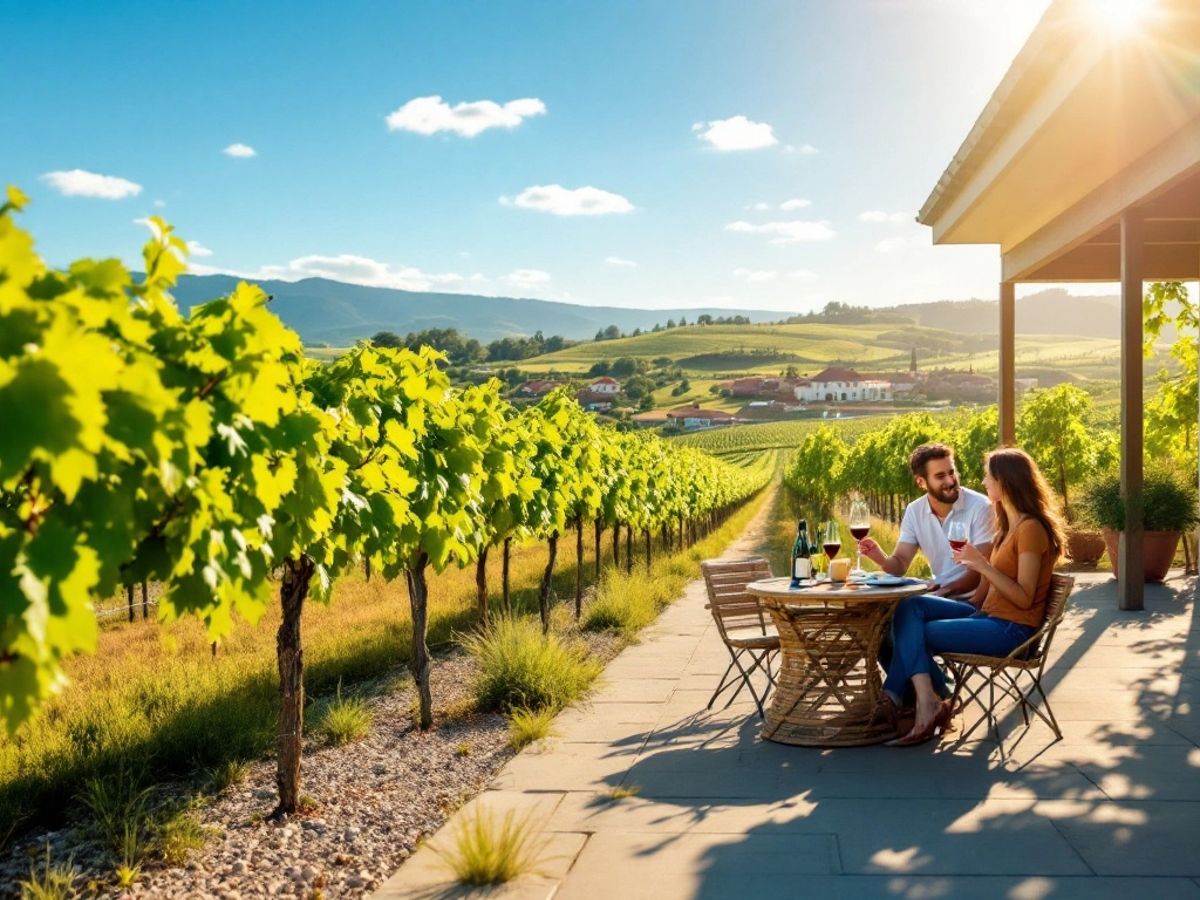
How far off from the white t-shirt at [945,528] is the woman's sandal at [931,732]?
73cm

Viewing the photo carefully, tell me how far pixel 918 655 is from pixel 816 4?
700cm

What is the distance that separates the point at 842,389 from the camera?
4279 inches

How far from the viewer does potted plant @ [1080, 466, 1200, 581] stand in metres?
10.3

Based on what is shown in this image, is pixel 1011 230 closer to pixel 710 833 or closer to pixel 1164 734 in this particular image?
pixel 1164 734

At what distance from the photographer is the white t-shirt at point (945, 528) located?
5.73 m

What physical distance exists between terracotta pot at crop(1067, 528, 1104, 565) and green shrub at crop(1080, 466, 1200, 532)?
2.59m

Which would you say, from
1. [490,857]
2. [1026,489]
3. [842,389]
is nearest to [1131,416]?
[1026,489]

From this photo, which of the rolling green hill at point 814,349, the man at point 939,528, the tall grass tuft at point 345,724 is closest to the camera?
the man at point 939,528

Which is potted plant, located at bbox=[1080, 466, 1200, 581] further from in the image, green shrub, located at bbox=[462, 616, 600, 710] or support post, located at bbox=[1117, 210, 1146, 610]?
green shrub, located at bbox=[462, 616, 600, 710]

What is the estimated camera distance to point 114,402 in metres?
2.02

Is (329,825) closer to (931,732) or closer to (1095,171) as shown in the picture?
(931,732)

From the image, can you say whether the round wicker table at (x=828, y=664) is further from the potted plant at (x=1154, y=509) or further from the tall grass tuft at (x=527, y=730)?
the potted plant at (x=1154, y=509)

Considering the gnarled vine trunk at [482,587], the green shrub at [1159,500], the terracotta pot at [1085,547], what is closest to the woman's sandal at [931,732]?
the gnarled vine trunk at [482,587]

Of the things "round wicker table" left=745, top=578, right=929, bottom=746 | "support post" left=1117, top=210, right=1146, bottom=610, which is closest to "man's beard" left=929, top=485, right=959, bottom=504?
"round wicker table" left=745, top=578, right=929, bottom=746
